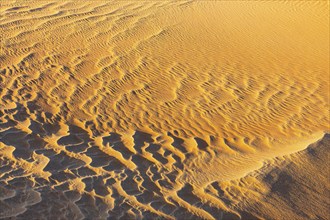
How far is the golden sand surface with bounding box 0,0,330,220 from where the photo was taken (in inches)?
197

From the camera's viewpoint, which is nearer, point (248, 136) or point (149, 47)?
point (248, 136)

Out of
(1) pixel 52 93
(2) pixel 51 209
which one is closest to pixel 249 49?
(1) pixel 52 93

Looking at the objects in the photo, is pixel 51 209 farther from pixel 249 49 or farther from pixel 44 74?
pixel 249 49

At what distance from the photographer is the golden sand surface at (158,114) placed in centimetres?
500

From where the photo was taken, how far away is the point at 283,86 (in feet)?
29.3

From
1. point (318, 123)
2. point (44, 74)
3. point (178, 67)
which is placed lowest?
point (318, 123)

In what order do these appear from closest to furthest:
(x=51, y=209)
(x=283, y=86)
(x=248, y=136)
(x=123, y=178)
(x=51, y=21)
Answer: (x=51, y=209)
(x=123, y=178)
(x=248, y=136)
(x=283, y=86)
(x=51, y=21)

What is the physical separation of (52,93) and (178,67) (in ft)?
9.04

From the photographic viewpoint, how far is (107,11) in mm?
11875

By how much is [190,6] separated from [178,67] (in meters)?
4.76

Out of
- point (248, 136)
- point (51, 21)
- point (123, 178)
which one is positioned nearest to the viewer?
point (123, 178)

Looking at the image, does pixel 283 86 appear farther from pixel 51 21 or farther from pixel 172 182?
pixel 51 21

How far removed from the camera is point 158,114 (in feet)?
23.5

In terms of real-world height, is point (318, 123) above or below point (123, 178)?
below
